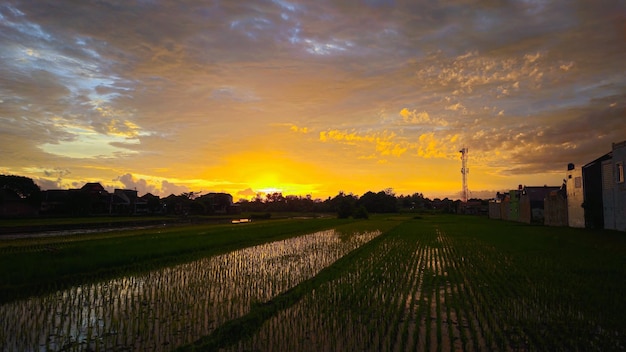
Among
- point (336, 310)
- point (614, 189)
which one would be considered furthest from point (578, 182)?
point (336, 310)

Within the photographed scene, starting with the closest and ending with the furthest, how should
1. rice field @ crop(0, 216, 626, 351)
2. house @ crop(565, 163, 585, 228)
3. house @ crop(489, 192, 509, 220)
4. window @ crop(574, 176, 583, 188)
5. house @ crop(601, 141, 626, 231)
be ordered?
1. rice field @ crop(0, 216, 626, 351)
2. house @ crop(601, 141, 626, 231)
3. window @ crop(574, 176, 583, 188)
4. house @ crop(565, 163, 585, 228)
5. house @ crop(489, 192, 509, 220)

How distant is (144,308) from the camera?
341 inches

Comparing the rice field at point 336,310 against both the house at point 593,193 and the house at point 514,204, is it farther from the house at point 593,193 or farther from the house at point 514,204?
the house at point 514,204

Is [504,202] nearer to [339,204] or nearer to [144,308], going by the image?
[339,204]

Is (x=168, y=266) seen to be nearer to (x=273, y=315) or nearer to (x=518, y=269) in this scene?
(x=273, y=315)

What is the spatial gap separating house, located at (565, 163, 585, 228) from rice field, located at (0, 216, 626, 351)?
74.7 feet

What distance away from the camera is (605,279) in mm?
11656

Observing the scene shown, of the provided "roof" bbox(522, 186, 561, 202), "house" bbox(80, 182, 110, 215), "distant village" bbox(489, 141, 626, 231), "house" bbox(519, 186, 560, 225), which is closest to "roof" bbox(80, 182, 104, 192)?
"house" bbox(80, 182, 110, 215)

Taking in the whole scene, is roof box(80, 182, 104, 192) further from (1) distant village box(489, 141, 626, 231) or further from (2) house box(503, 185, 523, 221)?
(1) distant village box(489, 141, 626, 231)

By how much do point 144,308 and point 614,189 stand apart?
32208 mm

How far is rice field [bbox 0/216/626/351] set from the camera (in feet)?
21.5

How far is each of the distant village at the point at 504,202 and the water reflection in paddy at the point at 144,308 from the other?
26185 mm

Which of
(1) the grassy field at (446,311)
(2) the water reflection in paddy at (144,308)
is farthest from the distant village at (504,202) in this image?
(2) the water reflection in paddy at (144,308)

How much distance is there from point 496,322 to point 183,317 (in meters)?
5.91
